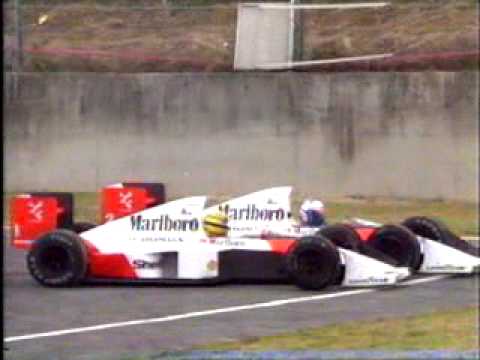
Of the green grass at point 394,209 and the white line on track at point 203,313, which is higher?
the green grass at point 394,209

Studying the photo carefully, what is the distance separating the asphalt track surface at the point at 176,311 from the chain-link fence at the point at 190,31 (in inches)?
70.6

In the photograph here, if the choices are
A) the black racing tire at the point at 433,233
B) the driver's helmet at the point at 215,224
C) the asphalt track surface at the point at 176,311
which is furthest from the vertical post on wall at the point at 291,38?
the driver's helmet at the point at 215,224

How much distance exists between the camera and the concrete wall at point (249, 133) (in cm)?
1558

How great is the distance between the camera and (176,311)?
1055cm

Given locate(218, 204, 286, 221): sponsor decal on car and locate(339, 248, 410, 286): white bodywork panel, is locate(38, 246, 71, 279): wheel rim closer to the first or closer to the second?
locate(218, 204, 286, 221): sponsor decal on car

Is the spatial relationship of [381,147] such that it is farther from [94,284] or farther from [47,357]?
[47,357]

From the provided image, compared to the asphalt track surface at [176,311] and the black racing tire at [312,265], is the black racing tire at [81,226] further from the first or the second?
the black racing tire at [312,265]

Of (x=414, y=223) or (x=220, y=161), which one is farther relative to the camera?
(x=220, y=161)

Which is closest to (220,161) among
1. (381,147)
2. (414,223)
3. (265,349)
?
(381,147)

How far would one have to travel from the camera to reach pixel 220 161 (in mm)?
15930

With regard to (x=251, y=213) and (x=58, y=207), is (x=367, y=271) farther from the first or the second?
(x=58, y=207)

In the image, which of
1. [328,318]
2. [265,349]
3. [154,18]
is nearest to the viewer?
[154,18]

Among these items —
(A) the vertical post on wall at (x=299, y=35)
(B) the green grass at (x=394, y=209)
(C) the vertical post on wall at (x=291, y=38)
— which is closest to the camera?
(C) the vertical post on wall at (x=291, y=38)

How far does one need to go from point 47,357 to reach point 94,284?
4.25 meters
